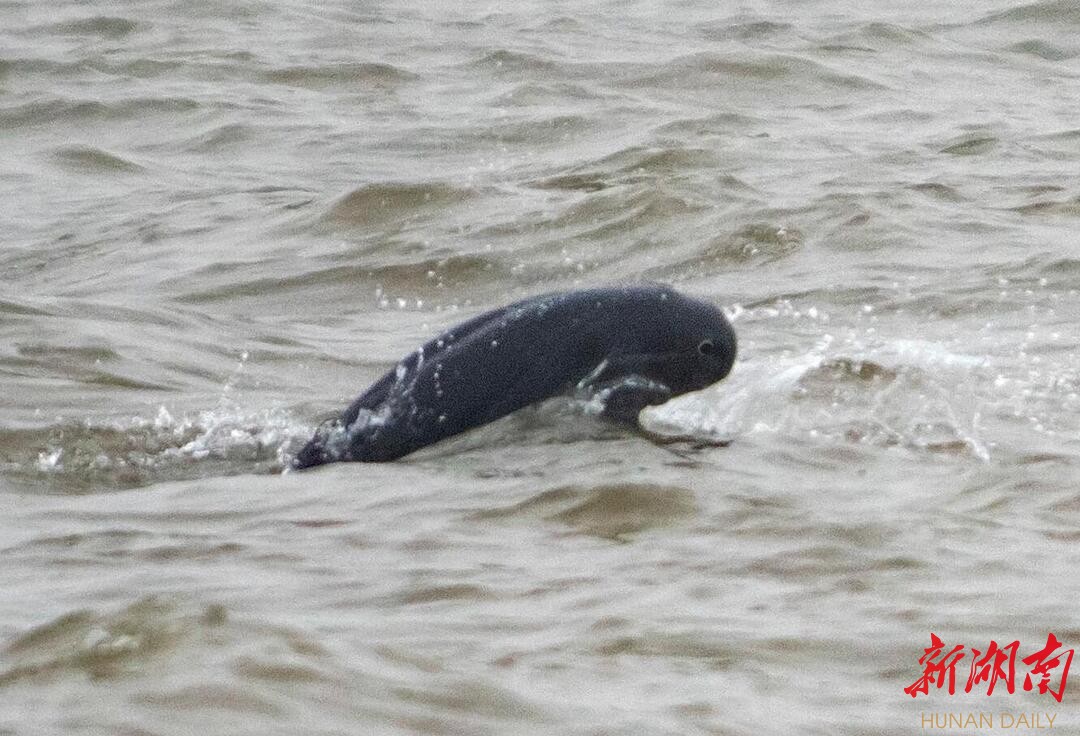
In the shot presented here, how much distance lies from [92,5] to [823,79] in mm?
5479

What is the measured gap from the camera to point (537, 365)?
5750mm

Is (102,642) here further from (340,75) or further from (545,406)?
(340,75)

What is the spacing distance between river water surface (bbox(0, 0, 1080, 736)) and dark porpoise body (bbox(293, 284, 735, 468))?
0.12m

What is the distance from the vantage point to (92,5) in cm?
1561

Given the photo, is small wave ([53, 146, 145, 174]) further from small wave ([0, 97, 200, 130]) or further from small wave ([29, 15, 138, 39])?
small wave ([29, 15, 138, 39])

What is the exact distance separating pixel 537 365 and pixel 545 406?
0.15 m

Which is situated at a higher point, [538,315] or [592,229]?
[538,315]

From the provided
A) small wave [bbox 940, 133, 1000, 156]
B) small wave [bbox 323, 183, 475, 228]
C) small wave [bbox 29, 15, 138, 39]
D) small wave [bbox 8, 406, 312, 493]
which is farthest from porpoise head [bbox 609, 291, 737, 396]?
small wave [bbox 29, 15, 138, 39]

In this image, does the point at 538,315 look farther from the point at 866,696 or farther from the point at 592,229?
the point at 592,229

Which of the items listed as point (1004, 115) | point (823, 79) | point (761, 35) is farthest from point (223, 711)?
point (761, 35)

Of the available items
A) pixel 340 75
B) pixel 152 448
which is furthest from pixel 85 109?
pixel 152 448

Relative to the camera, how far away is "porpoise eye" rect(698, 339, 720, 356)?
19.0 ft

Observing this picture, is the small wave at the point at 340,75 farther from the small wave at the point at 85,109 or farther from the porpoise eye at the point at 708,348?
the porpoise eye at the point at 708,348

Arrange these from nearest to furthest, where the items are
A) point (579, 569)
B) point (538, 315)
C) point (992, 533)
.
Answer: point (579, 569)
point (992, 533)
point (538, 315)
